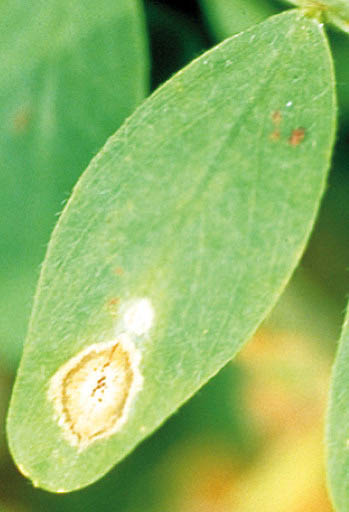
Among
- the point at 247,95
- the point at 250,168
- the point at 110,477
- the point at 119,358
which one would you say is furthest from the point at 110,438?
the point at 110,477

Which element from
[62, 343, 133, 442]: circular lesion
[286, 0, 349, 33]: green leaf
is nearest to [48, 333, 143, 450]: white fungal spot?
[62, 343, 133, 442]: circular lesion

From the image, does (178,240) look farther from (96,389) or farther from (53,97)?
(53,97)

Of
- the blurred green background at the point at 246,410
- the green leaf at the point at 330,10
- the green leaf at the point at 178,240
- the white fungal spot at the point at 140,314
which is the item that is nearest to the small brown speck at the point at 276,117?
the green leaf at the point at 178,240

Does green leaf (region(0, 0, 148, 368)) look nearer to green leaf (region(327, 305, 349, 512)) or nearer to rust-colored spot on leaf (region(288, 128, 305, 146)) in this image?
rust-colored spot on leaf (region(288, 128, 305, 146))

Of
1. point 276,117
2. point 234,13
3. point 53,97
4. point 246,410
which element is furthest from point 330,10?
point 246,410

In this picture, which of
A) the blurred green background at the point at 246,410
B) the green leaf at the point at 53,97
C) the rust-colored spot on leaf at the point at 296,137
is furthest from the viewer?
the blurred green background at the point at 246,410

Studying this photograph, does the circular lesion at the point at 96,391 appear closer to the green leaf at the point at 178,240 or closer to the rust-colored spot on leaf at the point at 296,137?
the green leaf at the point at 178,240

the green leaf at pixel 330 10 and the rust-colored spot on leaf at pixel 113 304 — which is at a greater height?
the green leaf at pixel 330 10
